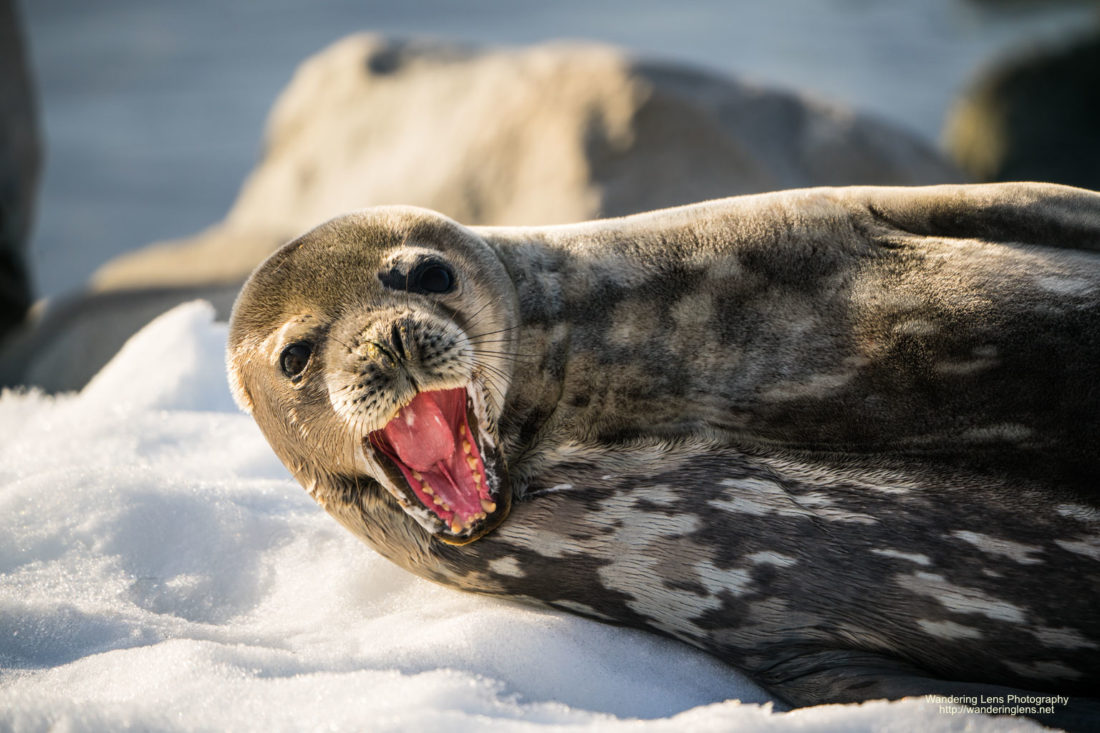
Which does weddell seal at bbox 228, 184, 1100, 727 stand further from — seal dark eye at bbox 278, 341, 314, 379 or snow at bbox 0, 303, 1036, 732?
snow at bbox 0, 303, 1036, 732

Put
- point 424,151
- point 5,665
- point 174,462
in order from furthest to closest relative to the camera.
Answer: point 424,151
point 174,462
point 5,665

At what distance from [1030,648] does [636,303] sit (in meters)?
1.01

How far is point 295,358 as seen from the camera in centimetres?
219

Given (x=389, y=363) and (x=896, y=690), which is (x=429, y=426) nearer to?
(x=389, y=363)

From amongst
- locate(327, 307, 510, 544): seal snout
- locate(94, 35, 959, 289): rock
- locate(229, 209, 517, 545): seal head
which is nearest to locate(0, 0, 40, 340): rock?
locate(94, 35, 959, 289): rock

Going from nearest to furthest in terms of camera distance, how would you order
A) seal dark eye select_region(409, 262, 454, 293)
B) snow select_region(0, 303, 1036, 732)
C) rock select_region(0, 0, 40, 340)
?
snow select_region(0, 303, 1036, 732) < seal dark eye select_region(409, 262, 454, 293) < rock select_region(0, 0, 40, 340)

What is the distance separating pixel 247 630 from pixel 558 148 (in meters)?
3.79

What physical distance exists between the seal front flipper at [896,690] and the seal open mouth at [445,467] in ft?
2.12

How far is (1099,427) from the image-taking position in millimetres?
2012

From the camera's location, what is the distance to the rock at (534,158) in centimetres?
544

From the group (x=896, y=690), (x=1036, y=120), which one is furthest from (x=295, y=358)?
(x=1036, y=120)

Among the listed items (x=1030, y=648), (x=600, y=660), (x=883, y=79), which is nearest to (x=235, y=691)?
(x=600, y=660)

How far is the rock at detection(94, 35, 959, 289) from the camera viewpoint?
5.52m

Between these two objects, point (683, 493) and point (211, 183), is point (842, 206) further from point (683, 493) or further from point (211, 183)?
point (211, 183)
